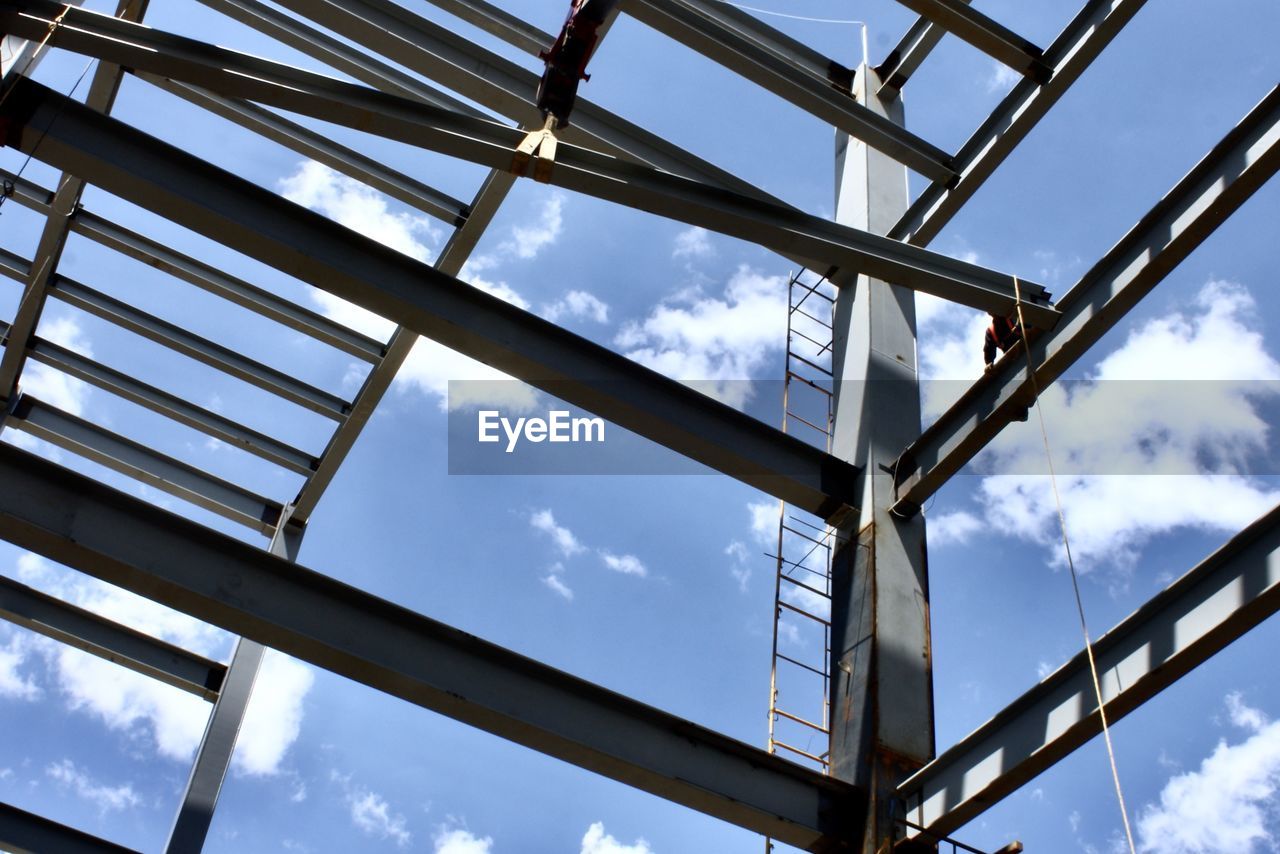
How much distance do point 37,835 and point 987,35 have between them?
8.33 metres

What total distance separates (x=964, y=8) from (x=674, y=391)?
3698 mm

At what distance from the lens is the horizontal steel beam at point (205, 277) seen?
10.5 meters

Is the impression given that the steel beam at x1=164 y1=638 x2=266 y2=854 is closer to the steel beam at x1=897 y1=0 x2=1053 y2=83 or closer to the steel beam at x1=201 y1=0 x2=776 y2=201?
the steel beam at x1=201 y1=0 x2=776 y2=201

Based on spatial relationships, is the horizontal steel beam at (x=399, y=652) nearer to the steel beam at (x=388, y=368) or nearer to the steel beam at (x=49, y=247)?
the steel beam at (x=388, y=368)

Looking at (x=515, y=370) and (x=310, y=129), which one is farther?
(x=310, y=129)

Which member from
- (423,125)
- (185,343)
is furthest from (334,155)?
(423,125)

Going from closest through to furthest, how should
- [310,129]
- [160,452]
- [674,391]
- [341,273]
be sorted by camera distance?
1. [341,273]
2. [674,391]
3. [310,129]
4. [160,452]

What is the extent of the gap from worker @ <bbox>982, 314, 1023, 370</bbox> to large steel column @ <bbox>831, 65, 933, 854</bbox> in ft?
2.27

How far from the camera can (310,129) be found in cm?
1031

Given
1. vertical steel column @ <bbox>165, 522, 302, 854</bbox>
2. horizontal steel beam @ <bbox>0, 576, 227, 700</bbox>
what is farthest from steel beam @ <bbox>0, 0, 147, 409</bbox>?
vertical steel column @ <bbox>165, 522, 302, 854</bbox>

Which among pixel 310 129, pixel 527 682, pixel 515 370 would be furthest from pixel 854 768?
pixel 310 129

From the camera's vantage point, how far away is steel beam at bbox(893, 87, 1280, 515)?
21.9 ft

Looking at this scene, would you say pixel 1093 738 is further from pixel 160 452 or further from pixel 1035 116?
pixel 160 452

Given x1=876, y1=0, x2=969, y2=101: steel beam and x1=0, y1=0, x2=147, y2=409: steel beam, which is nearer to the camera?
x1=0, y1=0, x2=147, y2=409: steel beam
